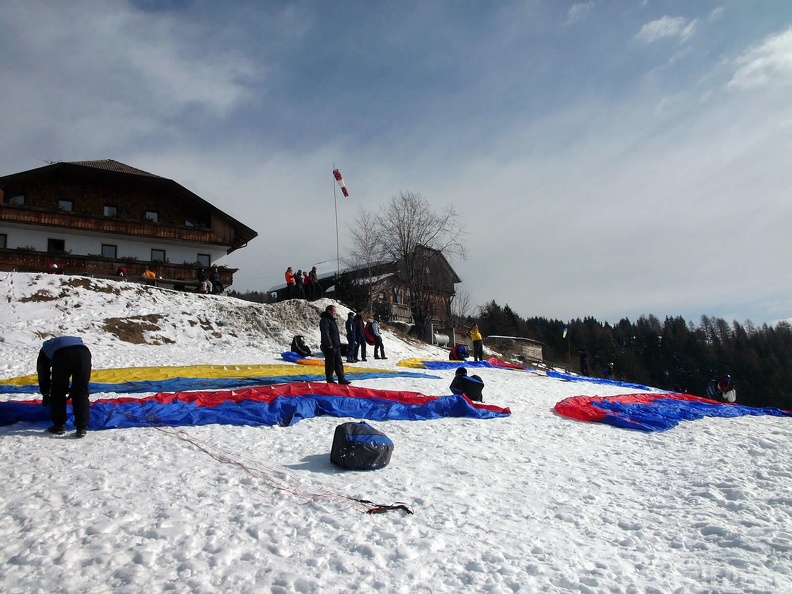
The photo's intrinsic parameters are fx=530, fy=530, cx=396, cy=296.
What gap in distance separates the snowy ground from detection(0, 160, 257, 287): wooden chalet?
2110cm

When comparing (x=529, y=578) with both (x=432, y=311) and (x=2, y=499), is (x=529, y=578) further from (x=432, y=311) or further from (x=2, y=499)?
(x=432, y=311)

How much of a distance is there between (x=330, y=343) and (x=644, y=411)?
5900 mm

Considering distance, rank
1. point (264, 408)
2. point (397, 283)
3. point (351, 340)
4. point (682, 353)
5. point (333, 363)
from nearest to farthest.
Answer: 1. point (264, 408)
2. point (333, 363)
3. point (351, 340)
4. point (397, 283)
5. point (682, 353)

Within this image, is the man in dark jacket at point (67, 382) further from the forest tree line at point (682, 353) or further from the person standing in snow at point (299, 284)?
the forest tree line at point (682, 353)

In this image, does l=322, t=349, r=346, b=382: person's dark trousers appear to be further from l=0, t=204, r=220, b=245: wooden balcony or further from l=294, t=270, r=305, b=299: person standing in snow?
l=0, t=204, r=220, b=245: wooden balcony

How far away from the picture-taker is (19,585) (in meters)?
3.12

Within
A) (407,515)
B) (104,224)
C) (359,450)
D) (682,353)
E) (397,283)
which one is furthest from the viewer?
(682,353)

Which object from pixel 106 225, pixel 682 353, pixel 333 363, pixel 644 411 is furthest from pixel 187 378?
pixel 682 353

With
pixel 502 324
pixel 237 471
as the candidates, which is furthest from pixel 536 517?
pixel 502 324

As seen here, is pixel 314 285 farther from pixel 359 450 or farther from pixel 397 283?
pixel 359 450

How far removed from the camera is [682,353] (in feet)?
270

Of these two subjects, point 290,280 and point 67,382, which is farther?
point 290,280

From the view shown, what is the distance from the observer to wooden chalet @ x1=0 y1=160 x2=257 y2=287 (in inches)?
988

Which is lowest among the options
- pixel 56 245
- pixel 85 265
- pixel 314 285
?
pixel 314 285
